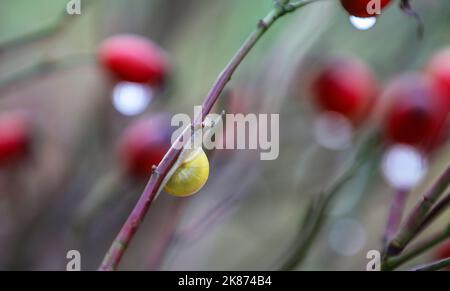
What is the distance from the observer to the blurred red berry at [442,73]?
464 mm

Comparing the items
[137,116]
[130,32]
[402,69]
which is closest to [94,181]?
[137,116]

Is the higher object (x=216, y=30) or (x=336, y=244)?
(x=216, y=30)

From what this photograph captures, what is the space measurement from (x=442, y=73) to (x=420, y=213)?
0.20m

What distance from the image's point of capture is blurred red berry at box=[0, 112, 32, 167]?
54 cm

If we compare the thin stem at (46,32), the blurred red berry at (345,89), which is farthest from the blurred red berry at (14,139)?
the blurred red berry at (345,89)

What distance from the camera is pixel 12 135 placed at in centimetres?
54

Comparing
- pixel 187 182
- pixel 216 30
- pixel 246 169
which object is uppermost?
pixel 216 30

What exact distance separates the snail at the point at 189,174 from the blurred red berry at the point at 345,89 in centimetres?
25

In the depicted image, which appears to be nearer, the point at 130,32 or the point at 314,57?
the point at 314,57

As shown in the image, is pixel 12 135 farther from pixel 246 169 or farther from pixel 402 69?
pixel 402 69

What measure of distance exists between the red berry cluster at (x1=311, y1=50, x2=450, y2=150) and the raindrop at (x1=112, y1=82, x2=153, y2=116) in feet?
0.49

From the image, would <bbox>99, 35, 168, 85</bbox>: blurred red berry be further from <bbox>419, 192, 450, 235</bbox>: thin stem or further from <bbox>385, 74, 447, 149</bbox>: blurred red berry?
<bbox>419, 192, 450, 235</bbox>: thin stem

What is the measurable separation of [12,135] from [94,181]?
0.10 meters

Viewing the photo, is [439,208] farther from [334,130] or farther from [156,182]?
[334,130]
